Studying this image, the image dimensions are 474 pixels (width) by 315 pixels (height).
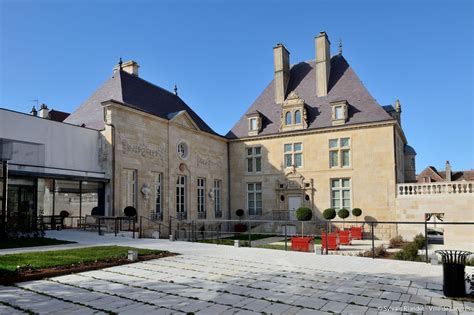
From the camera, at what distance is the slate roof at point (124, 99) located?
1766cm

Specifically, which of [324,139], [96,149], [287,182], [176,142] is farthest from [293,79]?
[96,149]

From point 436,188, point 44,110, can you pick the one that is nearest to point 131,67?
point 44,110

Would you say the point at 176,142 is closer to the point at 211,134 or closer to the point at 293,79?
the point at 211,134

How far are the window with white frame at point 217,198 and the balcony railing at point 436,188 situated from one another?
10004mm

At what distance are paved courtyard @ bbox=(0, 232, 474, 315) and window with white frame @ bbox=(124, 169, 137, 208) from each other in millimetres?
8528

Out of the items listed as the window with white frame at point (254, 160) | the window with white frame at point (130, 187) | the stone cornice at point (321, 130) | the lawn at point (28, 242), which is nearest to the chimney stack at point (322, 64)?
the stone cornice at point (321, 130)

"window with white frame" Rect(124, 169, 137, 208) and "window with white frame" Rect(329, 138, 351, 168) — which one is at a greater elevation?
"window with white frame" Rect(329, 138, 351, 168)

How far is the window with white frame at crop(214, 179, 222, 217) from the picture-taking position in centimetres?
2300

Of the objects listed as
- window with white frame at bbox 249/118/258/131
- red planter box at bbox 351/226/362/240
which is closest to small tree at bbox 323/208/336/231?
red planter box at bbox 351/226/362/240

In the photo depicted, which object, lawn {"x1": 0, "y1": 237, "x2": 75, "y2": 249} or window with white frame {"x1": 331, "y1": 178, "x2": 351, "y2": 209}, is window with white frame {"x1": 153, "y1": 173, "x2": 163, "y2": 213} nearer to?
lawn {"x1": 0, "y1": 237, "x2": 75, "y2": 249}

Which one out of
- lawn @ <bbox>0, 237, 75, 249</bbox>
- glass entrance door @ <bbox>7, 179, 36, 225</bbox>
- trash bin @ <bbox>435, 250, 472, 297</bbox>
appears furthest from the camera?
glass entrance door @ <bbox>7, 179, 36, 225</bbox>

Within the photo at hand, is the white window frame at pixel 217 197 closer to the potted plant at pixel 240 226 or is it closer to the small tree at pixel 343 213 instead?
the potted plant at pixel 240 226

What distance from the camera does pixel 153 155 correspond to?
59.2ft

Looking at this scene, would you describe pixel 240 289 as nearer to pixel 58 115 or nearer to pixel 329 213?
pixel 329 213
